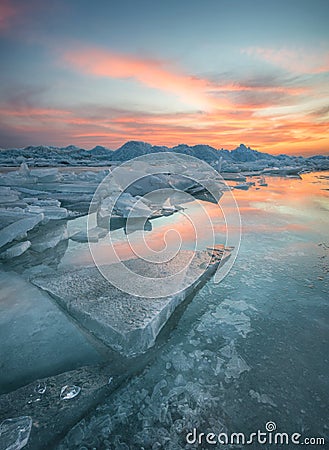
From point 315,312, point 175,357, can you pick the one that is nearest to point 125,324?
point 175,357

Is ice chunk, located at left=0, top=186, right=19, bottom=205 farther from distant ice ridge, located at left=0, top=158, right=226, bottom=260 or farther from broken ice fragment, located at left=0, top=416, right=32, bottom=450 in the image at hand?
broken ice fragment, located at left=0, top=416, right=32, bottom=450

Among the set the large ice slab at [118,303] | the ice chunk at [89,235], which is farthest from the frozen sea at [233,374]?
the ice chunk at [89,235]

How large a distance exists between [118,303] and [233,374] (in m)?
0.88

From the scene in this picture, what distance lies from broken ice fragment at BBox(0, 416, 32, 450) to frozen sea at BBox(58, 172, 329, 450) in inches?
6.4

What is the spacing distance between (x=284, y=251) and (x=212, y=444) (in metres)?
2.48

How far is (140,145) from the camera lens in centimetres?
4262

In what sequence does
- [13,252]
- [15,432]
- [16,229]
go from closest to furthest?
[15,432] < [13,252] < [16,229]

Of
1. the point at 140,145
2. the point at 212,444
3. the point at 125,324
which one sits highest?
the point at 140,145

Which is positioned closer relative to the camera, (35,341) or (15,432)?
(15,432)

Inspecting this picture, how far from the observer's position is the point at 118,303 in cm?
170

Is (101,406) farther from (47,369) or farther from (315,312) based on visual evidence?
(315,312)

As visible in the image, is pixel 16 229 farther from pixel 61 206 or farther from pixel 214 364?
pixel 214 364

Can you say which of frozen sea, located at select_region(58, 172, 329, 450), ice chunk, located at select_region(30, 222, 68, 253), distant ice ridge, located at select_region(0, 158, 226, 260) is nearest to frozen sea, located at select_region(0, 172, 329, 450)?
frozen sea, located at select_region(58, 172, 329, 450)

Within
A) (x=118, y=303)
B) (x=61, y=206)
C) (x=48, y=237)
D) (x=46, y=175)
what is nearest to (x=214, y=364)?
(x=118, y=303)
